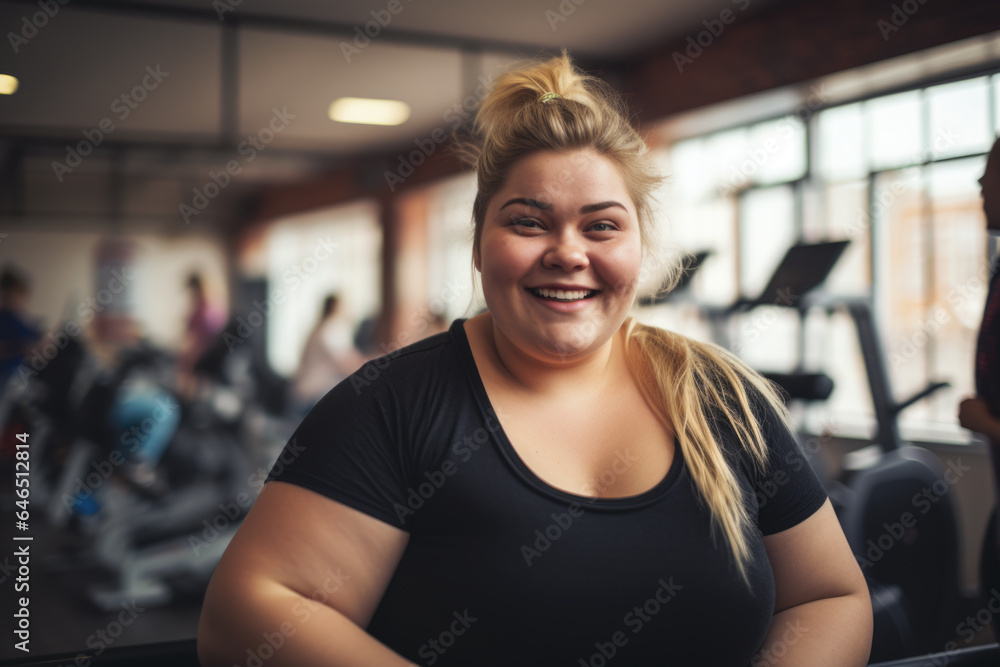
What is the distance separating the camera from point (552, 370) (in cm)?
99

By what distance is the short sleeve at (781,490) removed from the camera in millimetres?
972

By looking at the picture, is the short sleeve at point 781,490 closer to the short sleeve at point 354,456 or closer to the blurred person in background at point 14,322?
the short sleeve at point 354,456

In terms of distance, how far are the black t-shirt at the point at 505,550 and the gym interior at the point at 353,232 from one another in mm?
2006

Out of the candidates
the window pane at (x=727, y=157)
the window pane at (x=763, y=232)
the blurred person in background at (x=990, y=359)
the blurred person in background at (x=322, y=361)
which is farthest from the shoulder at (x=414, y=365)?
the window pane at (x=727, y=157)

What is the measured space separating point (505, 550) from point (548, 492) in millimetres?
82

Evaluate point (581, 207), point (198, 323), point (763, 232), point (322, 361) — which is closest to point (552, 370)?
point (581, 207)

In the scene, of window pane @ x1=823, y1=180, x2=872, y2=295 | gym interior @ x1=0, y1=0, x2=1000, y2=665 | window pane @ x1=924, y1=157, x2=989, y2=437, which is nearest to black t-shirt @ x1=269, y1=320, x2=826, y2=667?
gym interior @ x1=0, y1=0, x2=1000, y2=665

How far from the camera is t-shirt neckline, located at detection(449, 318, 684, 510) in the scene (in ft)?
2.83

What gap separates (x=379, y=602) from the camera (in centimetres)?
87

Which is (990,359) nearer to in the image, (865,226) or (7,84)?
(865,226)

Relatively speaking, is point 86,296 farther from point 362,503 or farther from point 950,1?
point 950,1

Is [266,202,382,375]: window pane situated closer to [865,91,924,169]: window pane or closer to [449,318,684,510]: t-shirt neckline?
[865,91,924,169]: window pane

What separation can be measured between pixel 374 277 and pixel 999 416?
4121mm

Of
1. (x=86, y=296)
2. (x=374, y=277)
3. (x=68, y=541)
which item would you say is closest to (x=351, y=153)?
(x=374, y=277)
